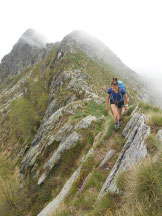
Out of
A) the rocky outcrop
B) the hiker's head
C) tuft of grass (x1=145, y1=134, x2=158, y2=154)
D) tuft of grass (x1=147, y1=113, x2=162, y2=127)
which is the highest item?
the hiker's head

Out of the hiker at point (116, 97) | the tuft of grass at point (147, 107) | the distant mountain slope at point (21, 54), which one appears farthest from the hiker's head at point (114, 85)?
the distant mountain slope at point (21, 54)

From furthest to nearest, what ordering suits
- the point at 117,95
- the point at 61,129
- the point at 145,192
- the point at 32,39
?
the point at 32,39, the point at 61,129, the point at 117,95, the point at 145,192

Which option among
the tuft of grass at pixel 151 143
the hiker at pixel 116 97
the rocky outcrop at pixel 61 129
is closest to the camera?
the tuft of grass at pixel 151 143

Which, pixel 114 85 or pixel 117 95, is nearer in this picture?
pixel 114 85

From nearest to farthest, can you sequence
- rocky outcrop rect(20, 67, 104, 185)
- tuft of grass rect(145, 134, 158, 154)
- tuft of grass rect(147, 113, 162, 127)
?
tuft of grass rect(145, 134, 158, 154) → tuft of grass rect(147, 113, 162, 127) → rocky outcrop rect(20, 67, 104, 185)

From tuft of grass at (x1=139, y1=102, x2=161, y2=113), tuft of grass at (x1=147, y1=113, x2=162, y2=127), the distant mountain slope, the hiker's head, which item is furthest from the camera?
the distant mountain slope

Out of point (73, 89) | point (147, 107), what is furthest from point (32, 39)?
point (147, 107)

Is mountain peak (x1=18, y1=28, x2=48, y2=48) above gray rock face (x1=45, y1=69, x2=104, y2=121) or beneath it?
above

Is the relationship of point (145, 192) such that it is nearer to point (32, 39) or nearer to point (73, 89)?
point (73, 89)

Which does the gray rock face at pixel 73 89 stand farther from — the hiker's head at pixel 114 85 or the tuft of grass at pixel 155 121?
the tuft of grass at pixel 155 121

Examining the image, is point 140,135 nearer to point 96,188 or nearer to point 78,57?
point 96,188

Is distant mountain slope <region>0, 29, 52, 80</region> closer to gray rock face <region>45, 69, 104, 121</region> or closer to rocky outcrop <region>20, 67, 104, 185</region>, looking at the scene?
gray rock face <region>45, 69, 104, 121</region>

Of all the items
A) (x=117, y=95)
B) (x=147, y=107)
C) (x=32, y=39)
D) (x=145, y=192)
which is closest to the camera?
(x=145, y=192)

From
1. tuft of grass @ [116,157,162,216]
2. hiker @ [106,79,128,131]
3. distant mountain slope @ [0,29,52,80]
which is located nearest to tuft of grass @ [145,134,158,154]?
tuft of grass @ [116,157,162,216]
